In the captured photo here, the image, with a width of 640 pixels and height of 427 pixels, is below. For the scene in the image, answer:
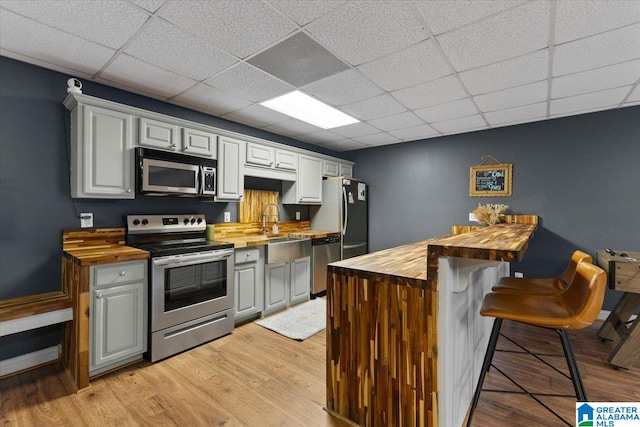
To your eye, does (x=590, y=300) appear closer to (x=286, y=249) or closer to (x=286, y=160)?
(x=286, y=249)

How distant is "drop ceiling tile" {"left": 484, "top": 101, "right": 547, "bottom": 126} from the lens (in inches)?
134

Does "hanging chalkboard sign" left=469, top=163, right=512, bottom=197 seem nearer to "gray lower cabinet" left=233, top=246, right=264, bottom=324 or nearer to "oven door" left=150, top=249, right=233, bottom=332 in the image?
"gray lower cabinet" left=233, top=246, right=264, bottom=324

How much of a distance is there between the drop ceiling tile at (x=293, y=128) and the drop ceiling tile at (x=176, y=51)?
1492mm

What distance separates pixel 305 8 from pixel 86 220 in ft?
8.45

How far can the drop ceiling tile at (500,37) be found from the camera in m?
1.82

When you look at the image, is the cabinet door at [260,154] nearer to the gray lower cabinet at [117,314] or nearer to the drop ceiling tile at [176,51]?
the drop ceiling tile at [176,51]

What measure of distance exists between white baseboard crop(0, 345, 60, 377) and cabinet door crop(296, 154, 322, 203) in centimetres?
307

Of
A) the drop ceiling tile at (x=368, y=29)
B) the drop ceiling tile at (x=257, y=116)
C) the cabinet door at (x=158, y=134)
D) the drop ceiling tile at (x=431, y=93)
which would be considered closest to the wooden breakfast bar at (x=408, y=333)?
the drop ceiling tile at (x=368, y=29)

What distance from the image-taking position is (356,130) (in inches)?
170

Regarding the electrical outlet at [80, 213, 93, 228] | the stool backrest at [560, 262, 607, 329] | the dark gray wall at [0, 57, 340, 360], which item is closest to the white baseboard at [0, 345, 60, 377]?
the dark gray wall at [0, 57, 340, 360]

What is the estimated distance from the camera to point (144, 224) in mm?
2992

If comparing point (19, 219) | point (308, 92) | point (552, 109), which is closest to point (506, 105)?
point (552, 109)

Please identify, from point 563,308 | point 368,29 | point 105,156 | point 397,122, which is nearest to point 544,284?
point 563,308

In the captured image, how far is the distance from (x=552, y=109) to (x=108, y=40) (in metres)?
4.43
